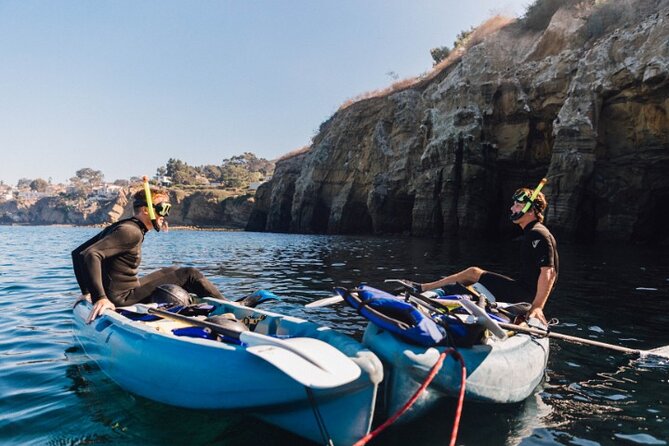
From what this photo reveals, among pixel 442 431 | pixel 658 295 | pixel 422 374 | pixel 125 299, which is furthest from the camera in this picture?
pixel 658 295

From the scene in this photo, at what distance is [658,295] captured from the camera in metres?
9.50

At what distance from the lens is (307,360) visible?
2971 mm

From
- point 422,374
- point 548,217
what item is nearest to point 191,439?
point 422,374

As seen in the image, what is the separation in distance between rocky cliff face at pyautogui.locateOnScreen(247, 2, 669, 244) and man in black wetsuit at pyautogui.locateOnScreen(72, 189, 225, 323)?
23.5 metres

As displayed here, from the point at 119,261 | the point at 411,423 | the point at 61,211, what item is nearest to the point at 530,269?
the point at 411,423

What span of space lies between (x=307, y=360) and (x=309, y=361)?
0.06ft

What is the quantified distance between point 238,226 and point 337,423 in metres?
72.6

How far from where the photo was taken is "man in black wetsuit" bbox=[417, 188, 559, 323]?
5434 mm

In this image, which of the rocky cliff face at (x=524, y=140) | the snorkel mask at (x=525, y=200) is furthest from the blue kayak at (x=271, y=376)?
the rocky cliff face at (x=524, y=140)

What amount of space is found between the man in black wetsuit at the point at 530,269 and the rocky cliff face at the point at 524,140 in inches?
772

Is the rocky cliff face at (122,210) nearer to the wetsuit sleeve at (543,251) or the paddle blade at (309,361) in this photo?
the wetsuit sleeve at (543,251)

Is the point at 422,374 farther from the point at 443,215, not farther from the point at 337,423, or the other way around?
the point at 443,215

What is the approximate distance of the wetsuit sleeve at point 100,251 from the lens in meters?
4.93

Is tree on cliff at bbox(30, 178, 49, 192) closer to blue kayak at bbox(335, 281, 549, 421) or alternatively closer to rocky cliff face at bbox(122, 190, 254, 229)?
rocky cliff face at bbox(122, 190, 254, 229)
